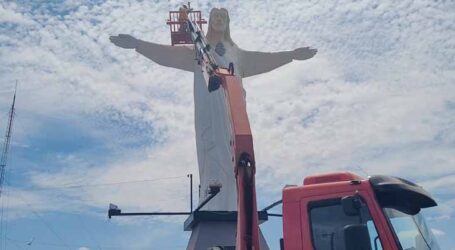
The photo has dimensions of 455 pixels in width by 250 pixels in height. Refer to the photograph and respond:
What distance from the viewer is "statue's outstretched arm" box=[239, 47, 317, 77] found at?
656 inches

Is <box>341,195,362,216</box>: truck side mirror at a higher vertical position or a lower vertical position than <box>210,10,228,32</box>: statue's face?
lower

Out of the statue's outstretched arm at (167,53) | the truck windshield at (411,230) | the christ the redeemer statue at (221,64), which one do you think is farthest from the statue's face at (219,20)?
the truck windshield at (411,230)

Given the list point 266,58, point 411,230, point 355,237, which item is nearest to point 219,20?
point 266,58

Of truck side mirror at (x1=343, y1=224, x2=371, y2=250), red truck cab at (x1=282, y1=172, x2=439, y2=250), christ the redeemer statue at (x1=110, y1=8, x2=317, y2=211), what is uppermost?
christ the redeemer statue at (x1=110, y1=8, x2=317, y2=211)

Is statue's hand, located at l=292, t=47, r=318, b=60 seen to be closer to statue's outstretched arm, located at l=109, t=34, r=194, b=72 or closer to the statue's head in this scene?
the statue's head

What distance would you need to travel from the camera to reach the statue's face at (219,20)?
16.0 meters

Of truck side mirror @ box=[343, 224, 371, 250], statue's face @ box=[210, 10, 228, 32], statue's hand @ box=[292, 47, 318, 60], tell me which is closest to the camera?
truck side mirror @ box=[343, 224, 371, 250]

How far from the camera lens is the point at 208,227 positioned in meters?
12.7

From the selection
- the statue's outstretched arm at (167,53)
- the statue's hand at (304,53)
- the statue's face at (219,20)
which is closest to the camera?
the statue's outstretched arm at (167,53)

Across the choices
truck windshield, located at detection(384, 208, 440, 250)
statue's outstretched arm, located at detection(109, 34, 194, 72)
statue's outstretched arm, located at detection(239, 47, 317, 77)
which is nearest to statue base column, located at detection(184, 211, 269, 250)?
statue's outstretched arm, located at detection(109, 34, 194, 72)

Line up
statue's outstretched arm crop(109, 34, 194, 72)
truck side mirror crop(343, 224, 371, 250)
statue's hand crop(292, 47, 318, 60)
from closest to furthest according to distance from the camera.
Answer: truck side mirror crop(343, 224, 371, 250) → statue's outstretched arm crop(109, 34, 194, 72) → statue's hand crop(292, 47, 318, 60)

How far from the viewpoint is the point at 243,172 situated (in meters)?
5.82

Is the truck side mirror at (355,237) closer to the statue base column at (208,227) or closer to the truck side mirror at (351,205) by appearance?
the truck side mirror at (351,205)

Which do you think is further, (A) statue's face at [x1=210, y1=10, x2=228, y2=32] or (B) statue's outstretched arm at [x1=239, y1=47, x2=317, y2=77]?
(B) statue's outstretched arm at [x1=239, y1=47, x2=317, y2=77]
